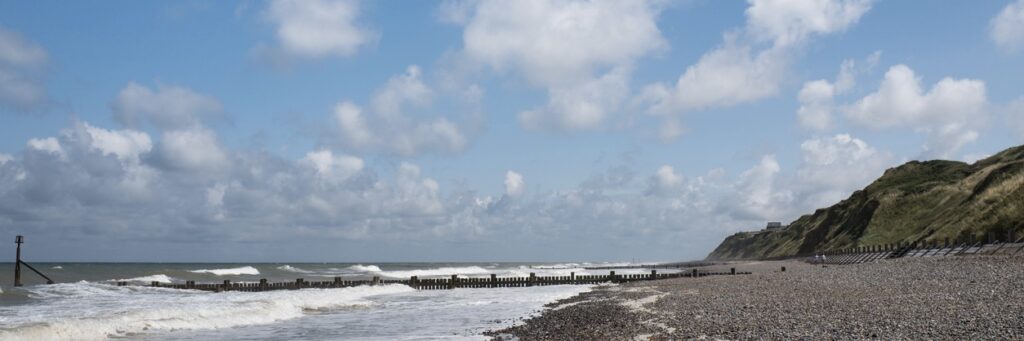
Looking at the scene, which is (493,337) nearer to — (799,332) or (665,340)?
(665,340)

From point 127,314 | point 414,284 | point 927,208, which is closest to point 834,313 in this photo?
point 127,314

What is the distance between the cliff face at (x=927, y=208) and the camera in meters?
48.9

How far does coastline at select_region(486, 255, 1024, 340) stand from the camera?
568 inches

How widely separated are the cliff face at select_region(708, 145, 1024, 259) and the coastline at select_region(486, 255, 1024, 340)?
2108cm

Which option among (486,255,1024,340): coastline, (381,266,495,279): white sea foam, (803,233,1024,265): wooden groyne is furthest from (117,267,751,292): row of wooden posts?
(381,266,495,279): white sea foam

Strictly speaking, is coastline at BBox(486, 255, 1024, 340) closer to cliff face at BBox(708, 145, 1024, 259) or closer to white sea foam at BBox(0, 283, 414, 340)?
white sea foam at BBox(0, 283, 414, 340)

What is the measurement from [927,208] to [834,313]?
64168mm

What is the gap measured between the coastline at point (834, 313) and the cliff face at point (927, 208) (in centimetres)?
2108

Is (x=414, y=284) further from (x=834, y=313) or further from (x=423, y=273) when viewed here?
(x=423, y=273)

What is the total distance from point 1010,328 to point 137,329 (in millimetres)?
22723

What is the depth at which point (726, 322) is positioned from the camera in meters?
17.7

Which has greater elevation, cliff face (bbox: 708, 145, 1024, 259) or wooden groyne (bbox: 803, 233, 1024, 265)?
cliff face (bbox: 708, 145, 1024, 259)

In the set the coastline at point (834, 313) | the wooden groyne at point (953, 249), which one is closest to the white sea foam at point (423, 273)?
the wooden groyne at point (953, 249)

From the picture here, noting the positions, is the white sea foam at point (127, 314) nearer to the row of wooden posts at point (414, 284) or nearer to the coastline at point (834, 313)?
the row of wooden posts at point (414, 284)
